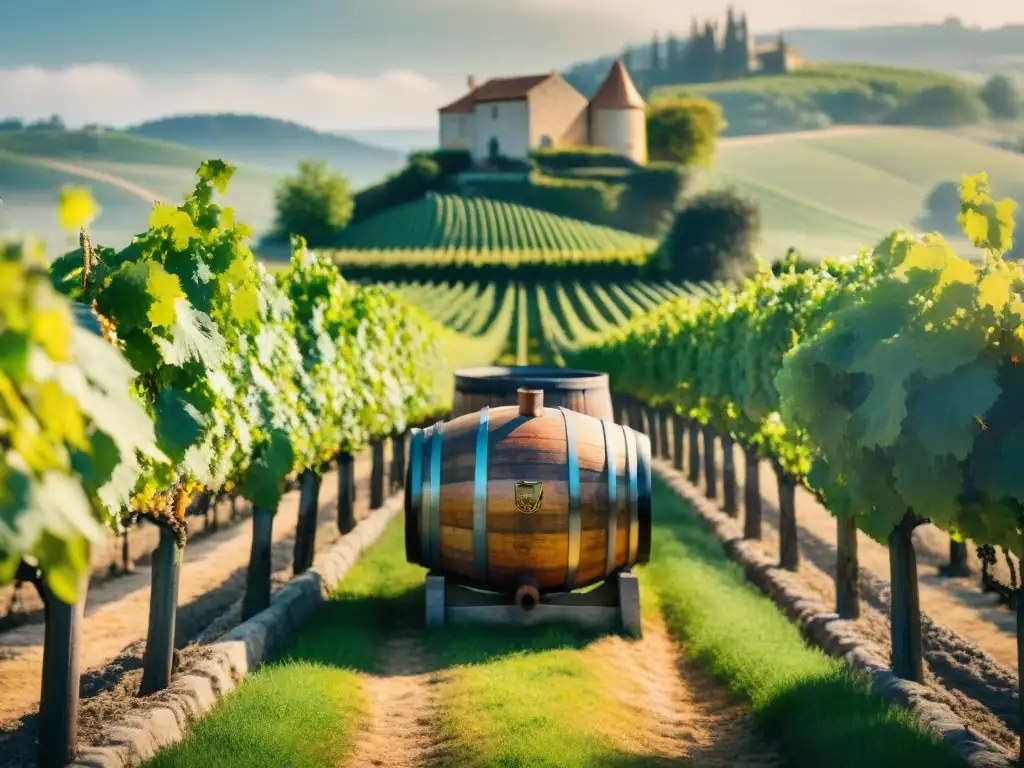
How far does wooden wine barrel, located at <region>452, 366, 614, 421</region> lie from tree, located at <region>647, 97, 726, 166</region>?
116 m

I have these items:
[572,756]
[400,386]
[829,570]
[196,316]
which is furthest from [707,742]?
[400,386]

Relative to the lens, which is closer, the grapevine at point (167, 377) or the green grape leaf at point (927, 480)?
the grapevine at point (167, 377)

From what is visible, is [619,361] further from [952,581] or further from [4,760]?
[4,760]

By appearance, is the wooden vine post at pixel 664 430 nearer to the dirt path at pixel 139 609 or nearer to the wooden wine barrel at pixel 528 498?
the dirt path at pixel 139 609

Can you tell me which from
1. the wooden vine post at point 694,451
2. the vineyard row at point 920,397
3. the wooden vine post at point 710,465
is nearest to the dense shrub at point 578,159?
the wooden vine post at point 694,451

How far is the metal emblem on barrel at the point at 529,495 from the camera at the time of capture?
8.70 meters

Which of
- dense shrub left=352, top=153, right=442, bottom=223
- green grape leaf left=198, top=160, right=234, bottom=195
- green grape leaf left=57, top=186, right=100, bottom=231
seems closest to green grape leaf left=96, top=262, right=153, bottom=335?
green grape leaf left=198, top=160, right=234, bottom=195

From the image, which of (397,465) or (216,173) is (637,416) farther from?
(216,173)

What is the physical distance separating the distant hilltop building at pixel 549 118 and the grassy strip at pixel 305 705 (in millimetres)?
111011

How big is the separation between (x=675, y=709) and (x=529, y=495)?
185 centimetres

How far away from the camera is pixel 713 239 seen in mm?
82188

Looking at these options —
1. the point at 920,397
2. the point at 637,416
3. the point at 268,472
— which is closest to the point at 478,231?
the point at 637,416

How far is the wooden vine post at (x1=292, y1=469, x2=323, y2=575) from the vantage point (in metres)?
12.1

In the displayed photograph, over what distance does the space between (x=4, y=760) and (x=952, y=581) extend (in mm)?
11859
